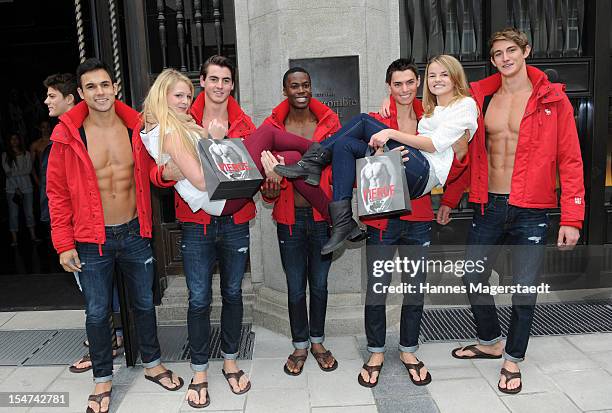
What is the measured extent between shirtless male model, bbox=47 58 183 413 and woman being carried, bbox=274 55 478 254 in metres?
1.23

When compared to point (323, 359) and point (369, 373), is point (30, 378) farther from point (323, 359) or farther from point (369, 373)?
point (369, 373)

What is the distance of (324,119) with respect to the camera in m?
4.15

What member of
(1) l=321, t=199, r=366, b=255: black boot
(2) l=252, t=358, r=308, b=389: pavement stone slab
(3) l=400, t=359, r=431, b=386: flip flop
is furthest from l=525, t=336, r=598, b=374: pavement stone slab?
(1) l=321, t=199, r=366, b=255: black boot

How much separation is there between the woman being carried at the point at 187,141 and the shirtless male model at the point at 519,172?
1.37m

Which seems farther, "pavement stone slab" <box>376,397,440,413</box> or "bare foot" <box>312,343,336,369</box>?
"bare foot" <box>312,343,336,369</box>

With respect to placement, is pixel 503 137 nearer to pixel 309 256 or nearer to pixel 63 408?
pixel 309 256

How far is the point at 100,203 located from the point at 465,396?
3.15 meters

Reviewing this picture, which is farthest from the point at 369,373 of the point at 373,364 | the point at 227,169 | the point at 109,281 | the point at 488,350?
the point at 109,281

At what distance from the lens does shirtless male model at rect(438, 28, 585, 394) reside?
3.85 m

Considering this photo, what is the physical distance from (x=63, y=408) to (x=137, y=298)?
3.29ft

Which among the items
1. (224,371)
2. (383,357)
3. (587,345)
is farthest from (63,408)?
(587,345)

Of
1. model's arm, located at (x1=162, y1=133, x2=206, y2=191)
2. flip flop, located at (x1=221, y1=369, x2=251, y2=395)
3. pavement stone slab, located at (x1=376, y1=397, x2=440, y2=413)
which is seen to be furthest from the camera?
flip flop, located at (x1=221, y1=369, x2=251, y2=395)

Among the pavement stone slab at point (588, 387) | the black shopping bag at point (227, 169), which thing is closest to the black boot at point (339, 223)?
the black shopping bag at point (227, 169)

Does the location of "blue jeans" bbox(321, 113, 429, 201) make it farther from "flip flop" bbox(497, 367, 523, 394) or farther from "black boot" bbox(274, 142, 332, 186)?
"flip flop" bbox(497, 367, 523, 394)
